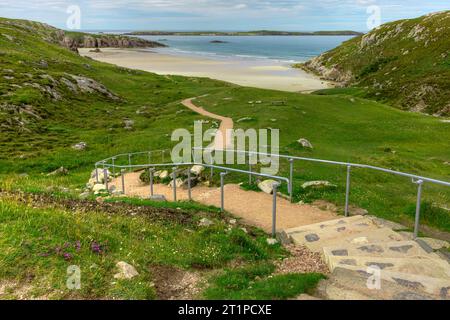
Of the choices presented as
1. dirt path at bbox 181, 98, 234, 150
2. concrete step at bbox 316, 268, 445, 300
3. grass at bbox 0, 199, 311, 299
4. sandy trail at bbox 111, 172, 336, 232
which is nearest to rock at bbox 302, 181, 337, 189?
sandy trail at bbox 111, 172, 336, 232

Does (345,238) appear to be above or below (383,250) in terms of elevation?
below

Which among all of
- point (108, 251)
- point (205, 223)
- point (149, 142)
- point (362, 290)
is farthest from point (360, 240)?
point (149, 142)

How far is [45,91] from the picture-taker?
5059cm

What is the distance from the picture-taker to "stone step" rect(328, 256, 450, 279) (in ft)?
28.1

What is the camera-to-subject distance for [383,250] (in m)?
10.0

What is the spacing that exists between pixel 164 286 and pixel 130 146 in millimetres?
28589

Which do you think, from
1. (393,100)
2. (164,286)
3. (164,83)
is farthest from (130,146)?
(393,100)

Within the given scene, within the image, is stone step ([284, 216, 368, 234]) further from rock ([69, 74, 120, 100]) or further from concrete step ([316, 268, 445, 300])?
A: rock ([69, 74, 120, 100])

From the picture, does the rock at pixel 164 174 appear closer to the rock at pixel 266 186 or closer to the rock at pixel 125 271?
the rock at pixel 266 186

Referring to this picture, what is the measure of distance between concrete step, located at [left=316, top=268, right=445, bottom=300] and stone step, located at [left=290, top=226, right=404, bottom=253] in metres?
2.45

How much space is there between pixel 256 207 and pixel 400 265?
25.9 ft

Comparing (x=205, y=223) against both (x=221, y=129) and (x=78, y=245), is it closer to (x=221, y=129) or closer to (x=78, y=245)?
(x=78, y=245)

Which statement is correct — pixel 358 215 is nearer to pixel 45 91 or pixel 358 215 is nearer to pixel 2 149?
pixel 2 149

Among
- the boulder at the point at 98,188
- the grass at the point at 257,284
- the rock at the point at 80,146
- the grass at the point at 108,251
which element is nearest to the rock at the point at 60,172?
the rock at the point at 80,146
